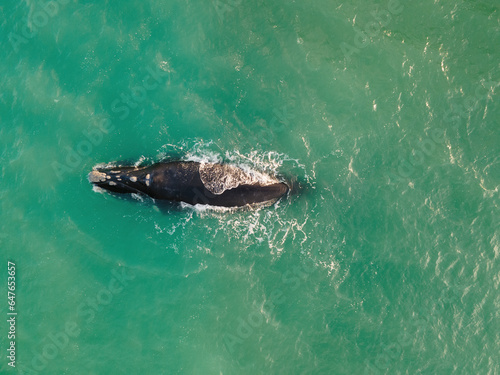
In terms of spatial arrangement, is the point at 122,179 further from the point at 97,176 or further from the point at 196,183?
the point at 196,183

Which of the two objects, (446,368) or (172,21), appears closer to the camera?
(446,368)

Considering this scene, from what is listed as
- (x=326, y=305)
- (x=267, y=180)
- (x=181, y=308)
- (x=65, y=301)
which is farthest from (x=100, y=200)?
(x=326, y=305)

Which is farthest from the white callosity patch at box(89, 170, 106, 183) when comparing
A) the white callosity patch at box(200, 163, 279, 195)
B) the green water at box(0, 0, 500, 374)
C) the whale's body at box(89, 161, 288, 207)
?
the white callosity patch at box(200, 163, 279, 195)

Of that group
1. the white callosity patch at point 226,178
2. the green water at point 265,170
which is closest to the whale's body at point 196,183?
the white callosity patch at point 226,178

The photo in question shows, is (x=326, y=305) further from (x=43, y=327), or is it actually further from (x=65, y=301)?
(x=43, y=327)

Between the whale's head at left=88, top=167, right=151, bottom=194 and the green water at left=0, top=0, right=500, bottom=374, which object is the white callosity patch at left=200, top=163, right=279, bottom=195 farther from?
the whale's head at left=88, top=167, right=151, bottom=194

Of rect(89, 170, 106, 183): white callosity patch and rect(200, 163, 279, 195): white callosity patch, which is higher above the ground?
rect(89, 170, 106, 183): white callosity patch

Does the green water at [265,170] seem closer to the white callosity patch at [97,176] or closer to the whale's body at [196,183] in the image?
the whale's body at [196,183]
